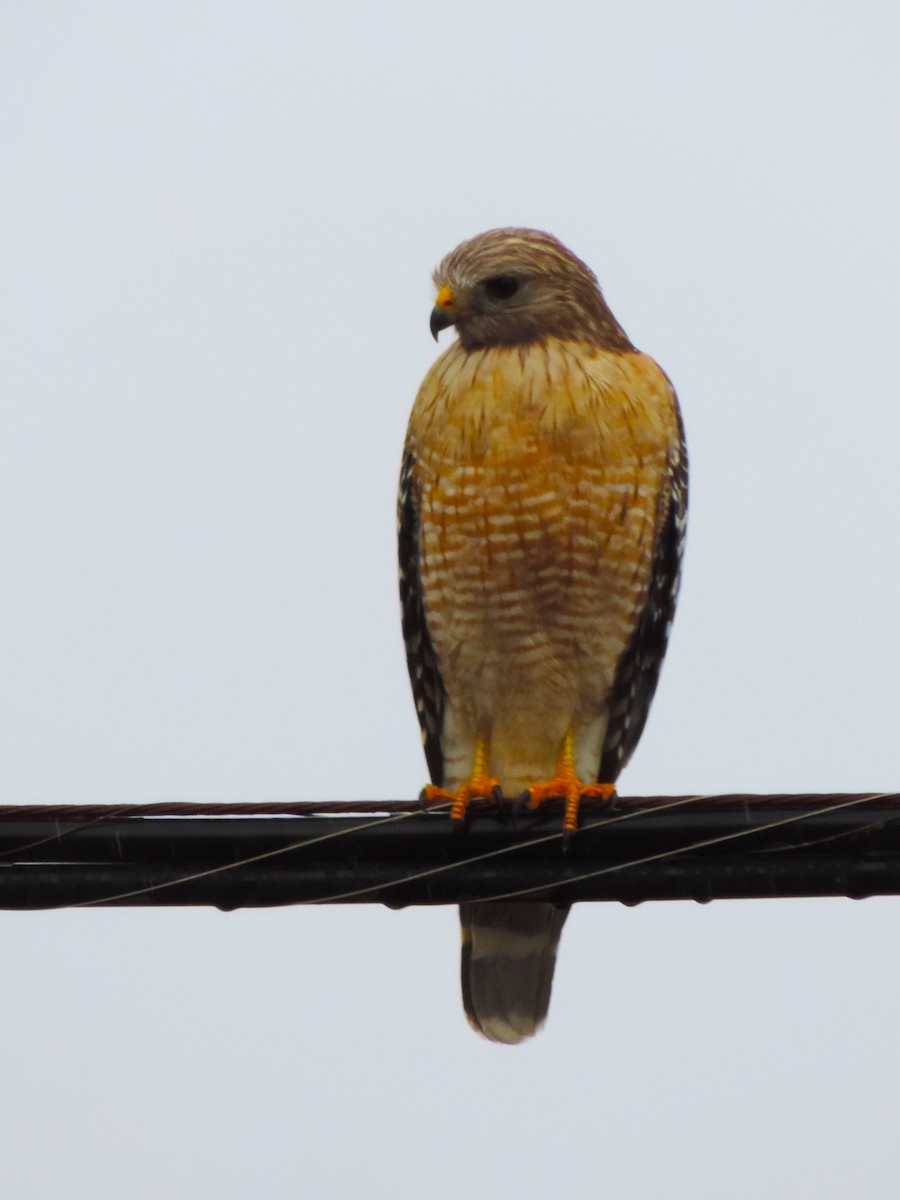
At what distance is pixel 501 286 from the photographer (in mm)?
6852

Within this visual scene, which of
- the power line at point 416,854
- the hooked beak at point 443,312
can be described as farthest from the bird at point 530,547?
the power line at point 416,854

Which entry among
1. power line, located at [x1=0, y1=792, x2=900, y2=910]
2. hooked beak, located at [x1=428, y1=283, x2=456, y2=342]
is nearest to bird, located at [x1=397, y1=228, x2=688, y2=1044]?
hooked beak, located at [x1=428, y1=283, x2=456, y2=342]

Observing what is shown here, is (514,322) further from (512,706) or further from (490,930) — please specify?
(490,930)

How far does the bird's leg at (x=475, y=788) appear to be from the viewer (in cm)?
491

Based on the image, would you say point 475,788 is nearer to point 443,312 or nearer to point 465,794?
point 465,794

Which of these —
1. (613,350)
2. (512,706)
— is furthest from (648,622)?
(613,350)

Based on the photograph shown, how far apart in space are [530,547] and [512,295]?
1.06m

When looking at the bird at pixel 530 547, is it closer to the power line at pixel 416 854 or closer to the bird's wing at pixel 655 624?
the bird's wing at pixel 655 624

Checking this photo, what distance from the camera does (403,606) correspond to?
6.91 metres

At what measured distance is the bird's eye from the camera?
6.85 m

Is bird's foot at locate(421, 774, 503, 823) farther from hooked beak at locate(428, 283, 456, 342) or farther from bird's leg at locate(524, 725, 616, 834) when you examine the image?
hooked beak at locate(428, 283, 456, 342)

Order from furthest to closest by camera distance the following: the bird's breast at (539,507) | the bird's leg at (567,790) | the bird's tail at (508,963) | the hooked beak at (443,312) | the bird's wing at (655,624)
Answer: the hooked beak at (443,312) → the bird's wing at (655,624) → the bird's tail at (508,963) → the bird's breast at (539,507) → the bird's leg at (567,790)

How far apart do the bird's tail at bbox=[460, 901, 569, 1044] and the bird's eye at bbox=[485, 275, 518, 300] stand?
7.21 feet

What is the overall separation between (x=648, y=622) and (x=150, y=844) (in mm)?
2752
